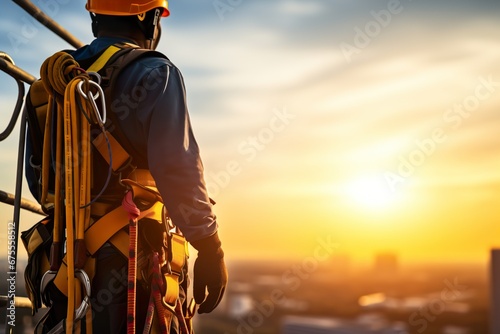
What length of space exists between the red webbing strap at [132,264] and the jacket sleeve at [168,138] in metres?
0.13

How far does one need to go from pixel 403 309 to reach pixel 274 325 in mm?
19142

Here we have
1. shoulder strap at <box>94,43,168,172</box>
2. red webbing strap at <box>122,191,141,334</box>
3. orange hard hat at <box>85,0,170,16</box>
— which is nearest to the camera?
red webbing strap at <box>122,191,141,334</box>

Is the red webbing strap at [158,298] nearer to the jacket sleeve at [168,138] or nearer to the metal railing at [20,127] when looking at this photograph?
the jacket sleeve at [168,138]

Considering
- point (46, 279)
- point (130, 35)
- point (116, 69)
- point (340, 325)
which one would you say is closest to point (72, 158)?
point (116, 69)

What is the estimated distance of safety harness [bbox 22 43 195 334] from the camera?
2.40m

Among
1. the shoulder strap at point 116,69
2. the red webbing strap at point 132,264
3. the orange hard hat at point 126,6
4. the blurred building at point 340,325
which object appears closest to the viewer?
the red webbing strap at point 132,264

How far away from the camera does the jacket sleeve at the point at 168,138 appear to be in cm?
238

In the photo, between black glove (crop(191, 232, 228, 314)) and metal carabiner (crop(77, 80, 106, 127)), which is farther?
black glove (crop(191, 232, 228, 314))

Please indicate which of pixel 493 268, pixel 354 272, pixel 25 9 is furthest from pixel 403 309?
pixel 25 9

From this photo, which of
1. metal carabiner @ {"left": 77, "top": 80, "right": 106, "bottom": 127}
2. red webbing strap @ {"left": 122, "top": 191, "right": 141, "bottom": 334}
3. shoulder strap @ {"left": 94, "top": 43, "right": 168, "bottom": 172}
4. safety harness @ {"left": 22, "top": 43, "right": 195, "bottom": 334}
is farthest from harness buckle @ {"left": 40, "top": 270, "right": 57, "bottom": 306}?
metal carabiner @ {"left": 77, "top": 80, "right": 106, "bottom": 127}

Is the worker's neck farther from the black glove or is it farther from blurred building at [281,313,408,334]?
blurred building at [281,313,408,334]

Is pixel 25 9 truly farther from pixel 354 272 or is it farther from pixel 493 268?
pixel 354 272

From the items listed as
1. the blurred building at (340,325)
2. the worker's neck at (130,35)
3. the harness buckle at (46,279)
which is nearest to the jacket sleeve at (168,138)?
the worker's neck at (130,35)

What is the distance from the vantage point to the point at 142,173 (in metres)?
2.57
